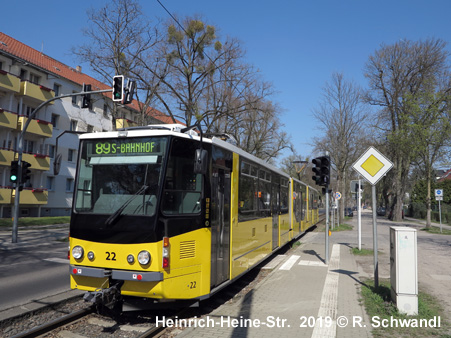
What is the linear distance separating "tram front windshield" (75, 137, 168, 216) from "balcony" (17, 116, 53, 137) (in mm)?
29015

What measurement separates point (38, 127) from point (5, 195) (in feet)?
22.1

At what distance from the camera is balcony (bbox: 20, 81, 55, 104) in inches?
1239

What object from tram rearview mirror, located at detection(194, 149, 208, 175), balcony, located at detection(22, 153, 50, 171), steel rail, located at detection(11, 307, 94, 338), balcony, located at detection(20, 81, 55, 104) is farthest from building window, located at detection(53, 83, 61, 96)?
tram rearview mirror, located at detection(194, 149, 208, 175)

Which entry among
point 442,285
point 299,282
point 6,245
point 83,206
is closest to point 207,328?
point 83,206

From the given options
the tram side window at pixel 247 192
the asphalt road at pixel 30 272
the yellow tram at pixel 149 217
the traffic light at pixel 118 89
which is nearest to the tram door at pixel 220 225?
the yellow tram at pixel 149 217

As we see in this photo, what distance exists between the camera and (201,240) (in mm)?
6043

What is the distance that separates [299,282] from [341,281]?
1091 mm

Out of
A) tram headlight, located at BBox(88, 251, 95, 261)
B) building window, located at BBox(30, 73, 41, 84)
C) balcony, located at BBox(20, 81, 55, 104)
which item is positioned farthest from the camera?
building window, located at BBox(30, 73, 41, 84)

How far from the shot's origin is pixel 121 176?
19.1 ft

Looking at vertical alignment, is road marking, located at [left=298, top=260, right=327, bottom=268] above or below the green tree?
below

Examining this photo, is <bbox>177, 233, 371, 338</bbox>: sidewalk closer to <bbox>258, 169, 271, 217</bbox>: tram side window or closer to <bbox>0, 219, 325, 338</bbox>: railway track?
<bbox>0, 219, 325, 338</bbox>: railway track

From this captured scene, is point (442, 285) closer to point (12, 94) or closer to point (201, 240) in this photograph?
point (201, 240)

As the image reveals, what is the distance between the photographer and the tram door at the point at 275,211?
11516 millimetres

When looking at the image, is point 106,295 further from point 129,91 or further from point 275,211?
point 129,91
